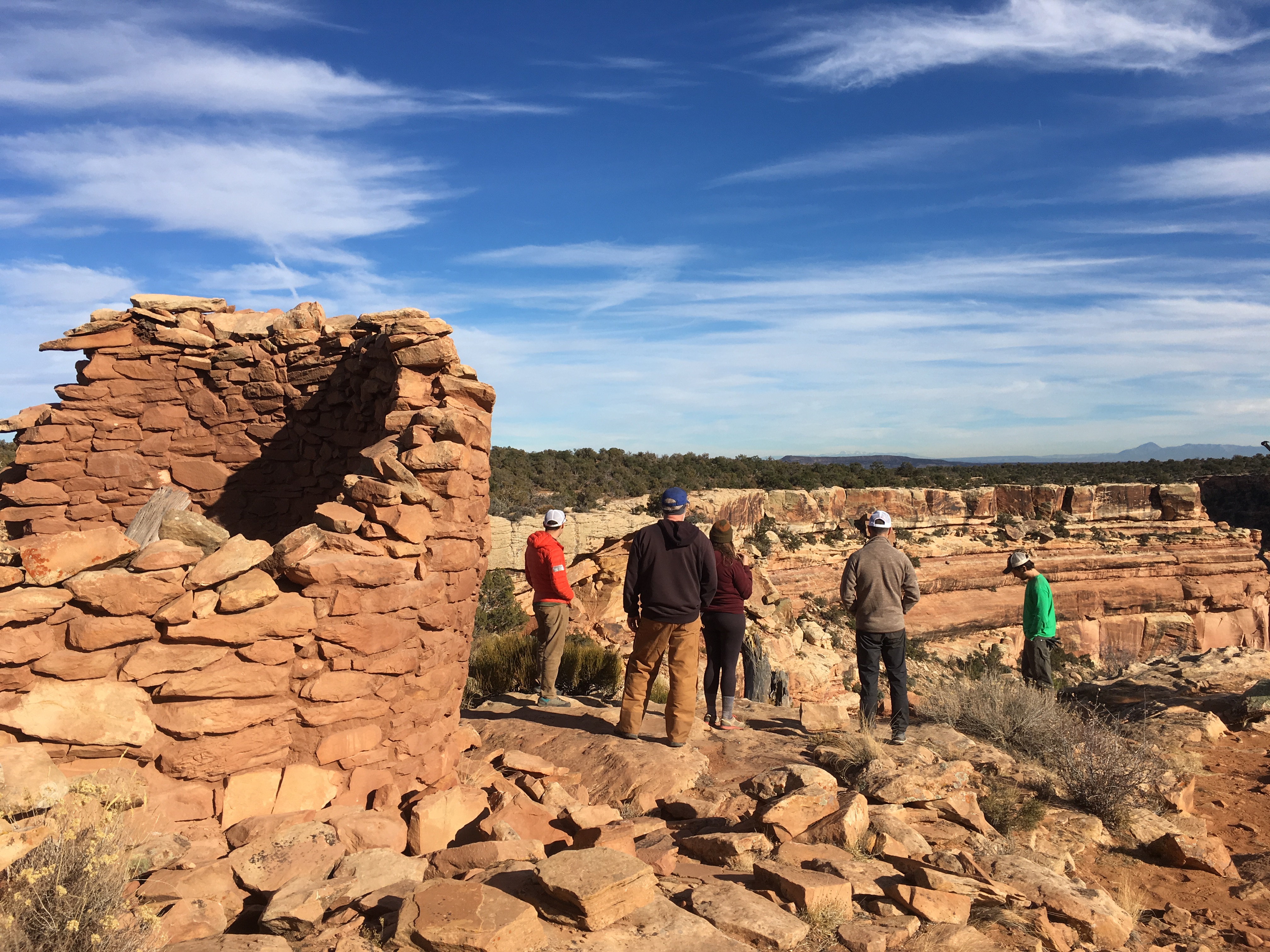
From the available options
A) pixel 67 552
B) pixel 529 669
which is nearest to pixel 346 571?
pixel 67 552

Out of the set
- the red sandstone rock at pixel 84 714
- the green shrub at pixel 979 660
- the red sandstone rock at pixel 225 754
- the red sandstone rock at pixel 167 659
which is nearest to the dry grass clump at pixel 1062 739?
the red sandstone rock at pixel 225 754

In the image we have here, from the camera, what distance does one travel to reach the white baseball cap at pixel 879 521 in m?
6.27

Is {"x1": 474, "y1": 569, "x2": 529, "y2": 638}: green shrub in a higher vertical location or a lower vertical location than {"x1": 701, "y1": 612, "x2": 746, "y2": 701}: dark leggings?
lower

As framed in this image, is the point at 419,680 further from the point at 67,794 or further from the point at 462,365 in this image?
the point at 462,365

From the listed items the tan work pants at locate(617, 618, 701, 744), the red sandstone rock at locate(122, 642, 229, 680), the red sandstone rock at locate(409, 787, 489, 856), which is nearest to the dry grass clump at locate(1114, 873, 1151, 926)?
the tan work pants at locate(617, 618, 701, 744)

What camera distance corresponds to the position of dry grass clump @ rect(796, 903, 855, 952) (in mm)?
3215

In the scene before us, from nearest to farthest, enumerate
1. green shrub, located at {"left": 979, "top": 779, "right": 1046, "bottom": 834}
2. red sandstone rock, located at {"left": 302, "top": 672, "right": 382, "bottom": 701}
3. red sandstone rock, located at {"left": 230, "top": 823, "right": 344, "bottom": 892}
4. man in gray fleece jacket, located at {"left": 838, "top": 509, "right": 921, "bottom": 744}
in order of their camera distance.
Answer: red sandstone rock, located at {"left": 230, "top": 823, "right": 344, "bottom": 892}
red sandstone rock, located at {"left": 302, "top": 672, "right": 382, "bottom": 701}
green shrub, located at {"left": 979, "top": 779, "right": 1046, "bottom": 834}
man in gray fleece jacket, located at {"left": 838, "top": 509, "right": 921, "bottom": 744}

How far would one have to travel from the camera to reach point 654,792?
5.21 metres

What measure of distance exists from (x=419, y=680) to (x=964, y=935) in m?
3.13

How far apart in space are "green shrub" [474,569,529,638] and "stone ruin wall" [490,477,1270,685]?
48.6 feet

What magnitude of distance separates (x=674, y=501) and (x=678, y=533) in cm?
24

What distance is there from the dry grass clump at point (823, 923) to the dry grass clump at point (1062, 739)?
2.27 metres

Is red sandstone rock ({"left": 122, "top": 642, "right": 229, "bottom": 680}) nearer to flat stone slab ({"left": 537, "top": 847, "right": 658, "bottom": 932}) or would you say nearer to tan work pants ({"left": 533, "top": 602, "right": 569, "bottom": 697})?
flat stone slab ({"left": 537, "top": 847, "right": 658, "bottom": 932})

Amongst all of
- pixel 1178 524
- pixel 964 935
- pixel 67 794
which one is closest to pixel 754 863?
pixel 964 935
